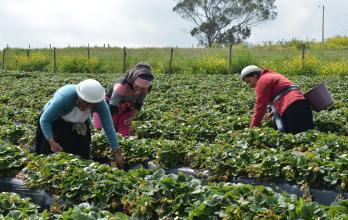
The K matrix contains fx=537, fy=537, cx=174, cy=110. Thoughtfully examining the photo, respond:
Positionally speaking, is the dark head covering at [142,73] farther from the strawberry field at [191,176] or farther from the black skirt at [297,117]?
the black skirt at [297,117]

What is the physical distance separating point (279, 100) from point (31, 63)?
25.7 m

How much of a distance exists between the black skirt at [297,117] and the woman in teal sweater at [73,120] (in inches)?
98.6

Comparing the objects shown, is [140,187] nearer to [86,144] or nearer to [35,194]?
[35,194]

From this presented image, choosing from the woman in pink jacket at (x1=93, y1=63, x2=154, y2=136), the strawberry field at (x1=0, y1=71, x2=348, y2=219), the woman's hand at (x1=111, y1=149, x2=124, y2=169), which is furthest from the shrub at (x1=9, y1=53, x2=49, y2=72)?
the woman's hand at (x1=111, y1=149, x2=124, y2=169)

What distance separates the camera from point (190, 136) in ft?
24.2

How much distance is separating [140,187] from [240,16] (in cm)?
5333

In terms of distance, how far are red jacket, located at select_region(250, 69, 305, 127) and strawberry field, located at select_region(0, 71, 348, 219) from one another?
484mm

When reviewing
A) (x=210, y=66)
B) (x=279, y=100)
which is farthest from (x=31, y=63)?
(x=279, y=100)

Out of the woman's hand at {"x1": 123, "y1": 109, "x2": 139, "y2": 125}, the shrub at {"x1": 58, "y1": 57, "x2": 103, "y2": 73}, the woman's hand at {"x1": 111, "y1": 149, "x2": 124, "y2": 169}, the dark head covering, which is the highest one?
the dark head covering

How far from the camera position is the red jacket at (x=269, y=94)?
6938 millimetres

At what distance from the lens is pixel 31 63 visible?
30984mm

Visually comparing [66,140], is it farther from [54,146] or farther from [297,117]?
[297,117]

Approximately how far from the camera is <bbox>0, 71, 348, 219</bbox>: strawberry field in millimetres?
3566

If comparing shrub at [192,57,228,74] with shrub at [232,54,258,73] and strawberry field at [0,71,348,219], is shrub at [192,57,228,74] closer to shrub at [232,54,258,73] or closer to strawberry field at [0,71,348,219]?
shrub at [232,54,258,73]
